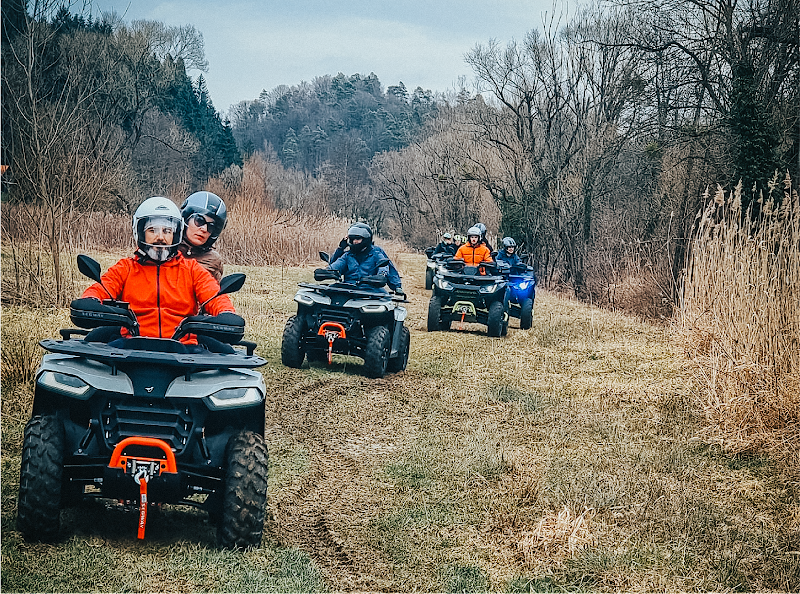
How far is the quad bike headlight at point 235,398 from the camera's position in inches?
145

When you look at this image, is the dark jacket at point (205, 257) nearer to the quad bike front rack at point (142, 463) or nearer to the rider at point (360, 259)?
the rider at point (360, 259)

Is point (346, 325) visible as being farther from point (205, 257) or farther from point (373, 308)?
point (205, 257)

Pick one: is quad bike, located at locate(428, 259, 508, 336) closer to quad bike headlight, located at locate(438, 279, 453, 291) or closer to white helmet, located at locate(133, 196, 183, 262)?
quad bike headlight, located at locate(438, 279, 453, 291)

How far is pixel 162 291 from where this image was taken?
4.38m

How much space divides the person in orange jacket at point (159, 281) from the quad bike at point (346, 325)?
3.80 meters

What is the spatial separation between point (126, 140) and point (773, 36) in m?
27.9

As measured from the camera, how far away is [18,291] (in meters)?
11.0

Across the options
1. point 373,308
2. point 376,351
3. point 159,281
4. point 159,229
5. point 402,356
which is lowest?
point 402,356

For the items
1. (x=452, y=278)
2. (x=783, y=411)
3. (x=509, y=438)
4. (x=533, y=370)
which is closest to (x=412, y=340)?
(x=452, y=278)

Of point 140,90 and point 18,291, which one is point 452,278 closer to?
point 18,291

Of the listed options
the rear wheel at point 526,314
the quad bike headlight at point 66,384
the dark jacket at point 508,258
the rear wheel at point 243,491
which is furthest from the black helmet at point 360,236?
the quad bike headlight at point 66,384

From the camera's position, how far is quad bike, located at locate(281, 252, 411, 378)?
828 centimetres

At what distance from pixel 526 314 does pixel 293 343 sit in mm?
5902

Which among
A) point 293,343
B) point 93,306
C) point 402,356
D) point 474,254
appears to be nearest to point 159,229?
point 93,306
